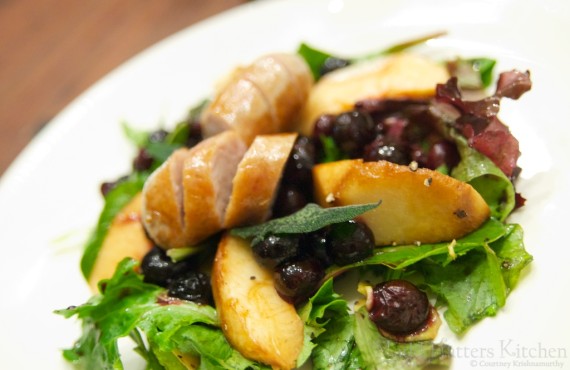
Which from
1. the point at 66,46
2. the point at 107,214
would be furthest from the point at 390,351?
the point at 66,46

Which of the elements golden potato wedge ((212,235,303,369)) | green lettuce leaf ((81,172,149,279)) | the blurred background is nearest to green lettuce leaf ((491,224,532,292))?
golden potato wedge ((212,235,303,369))

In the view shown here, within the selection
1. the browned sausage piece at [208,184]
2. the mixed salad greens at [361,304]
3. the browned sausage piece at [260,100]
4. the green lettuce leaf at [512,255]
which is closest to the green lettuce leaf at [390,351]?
the mixed salad greens at [361,304]

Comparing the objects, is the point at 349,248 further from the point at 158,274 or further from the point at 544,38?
the point at 544,38

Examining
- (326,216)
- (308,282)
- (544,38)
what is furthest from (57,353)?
(544,38)

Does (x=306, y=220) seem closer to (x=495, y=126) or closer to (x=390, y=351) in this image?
(x=390, y=351)

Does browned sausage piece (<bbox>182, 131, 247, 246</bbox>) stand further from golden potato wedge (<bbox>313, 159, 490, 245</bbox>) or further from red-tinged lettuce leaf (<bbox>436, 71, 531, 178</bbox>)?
red-tinged lettuce leaf (<bbox>436, 71, 531, 178</bbox>)

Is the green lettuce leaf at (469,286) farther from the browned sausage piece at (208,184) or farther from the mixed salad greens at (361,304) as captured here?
the browned sausage piece at (208,184)

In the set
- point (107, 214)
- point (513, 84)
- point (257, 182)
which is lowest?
point (107, 214)
